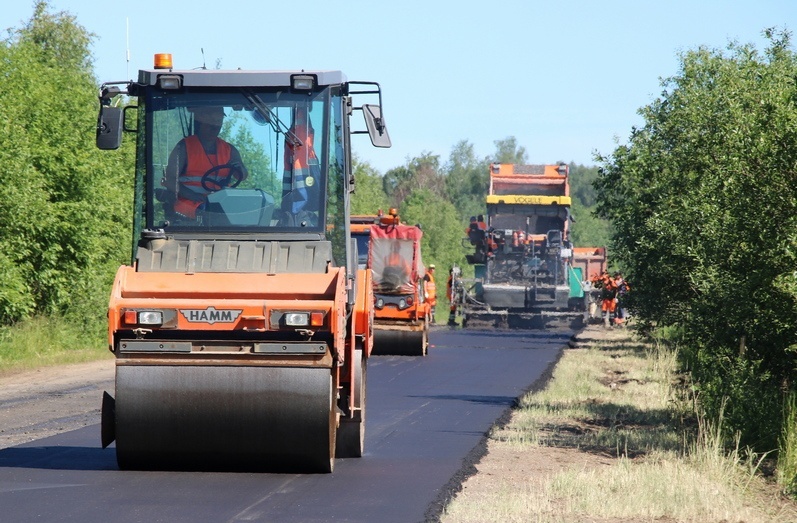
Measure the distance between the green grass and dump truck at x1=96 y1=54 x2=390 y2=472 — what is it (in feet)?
38.4

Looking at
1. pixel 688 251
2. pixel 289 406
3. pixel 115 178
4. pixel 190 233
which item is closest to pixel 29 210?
pixel 115 178

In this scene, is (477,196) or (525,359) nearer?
(525,359)

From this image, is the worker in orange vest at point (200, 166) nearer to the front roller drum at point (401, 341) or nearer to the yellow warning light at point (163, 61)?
the yellow warning light at point (163, 61)

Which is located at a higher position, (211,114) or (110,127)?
(211,114)

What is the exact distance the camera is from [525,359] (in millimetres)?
26000

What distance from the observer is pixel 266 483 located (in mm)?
9430

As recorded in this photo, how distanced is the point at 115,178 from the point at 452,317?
16310 millimetres

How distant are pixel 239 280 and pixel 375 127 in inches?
67.1

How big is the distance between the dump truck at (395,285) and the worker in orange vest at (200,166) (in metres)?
16.2

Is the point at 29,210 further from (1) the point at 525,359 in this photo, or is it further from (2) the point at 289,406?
(2) the point at 289,406

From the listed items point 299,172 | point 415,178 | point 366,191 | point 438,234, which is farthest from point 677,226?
point 415,178

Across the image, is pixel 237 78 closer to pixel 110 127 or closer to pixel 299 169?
pixel 299 169

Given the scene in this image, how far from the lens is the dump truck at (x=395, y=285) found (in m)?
26.8

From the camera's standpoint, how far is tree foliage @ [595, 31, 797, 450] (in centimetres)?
1164
